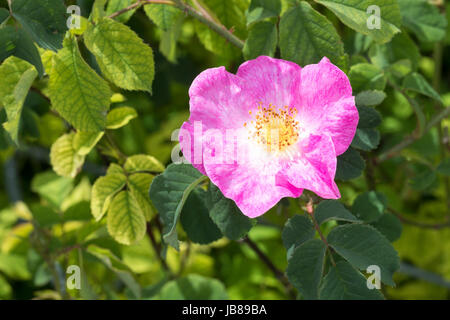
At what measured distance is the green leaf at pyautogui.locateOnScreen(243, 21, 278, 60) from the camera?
0.82 m

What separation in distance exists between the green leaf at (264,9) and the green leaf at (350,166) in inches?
9.7

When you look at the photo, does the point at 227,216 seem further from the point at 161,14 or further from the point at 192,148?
the point at 161,14

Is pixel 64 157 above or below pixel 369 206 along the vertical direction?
above

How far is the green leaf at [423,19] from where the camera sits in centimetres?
101

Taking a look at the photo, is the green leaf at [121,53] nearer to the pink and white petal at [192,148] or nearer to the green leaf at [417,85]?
the pink and white petal at [192,148]

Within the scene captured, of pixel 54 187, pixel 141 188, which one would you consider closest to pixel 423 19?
pixel 141 188

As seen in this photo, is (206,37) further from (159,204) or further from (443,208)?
(443,208)

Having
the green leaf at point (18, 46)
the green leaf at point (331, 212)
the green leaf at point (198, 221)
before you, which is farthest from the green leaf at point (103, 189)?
the green leaf at point (331, 212)

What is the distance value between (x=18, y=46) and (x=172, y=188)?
299 mm

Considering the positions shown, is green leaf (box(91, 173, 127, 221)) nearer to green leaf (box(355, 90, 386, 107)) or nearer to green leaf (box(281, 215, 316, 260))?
green leaf (box(281, 215, 316, 260))

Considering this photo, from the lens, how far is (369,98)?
83 cm

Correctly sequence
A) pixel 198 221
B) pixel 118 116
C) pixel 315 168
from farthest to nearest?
pixel 118 116
pixel 198 221
pixel 315 168

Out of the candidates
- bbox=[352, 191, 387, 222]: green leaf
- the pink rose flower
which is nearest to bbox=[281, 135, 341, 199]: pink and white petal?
the pink rose flower
